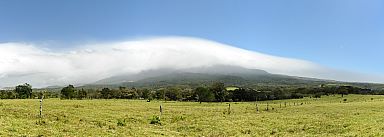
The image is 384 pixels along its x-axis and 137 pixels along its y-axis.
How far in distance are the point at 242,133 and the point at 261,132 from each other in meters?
1.95

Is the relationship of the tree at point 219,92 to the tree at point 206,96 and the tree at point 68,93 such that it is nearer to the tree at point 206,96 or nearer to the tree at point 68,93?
the tree at point 206,96

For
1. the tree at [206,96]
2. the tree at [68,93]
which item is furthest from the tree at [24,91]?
the tree at [206,96]

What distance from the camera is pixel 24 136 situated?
75.4 feet

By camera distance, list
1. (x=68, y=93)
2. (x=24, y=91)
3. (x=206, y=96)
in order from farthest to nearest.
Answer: (x=24, y=91) → (x=206, y=96) → (x=68, y=93)

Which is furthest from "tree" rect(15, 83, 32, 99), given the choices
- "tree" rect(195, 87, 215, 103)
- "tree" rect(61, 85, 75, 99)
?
"tree" rect(195, 87, 215, 103)

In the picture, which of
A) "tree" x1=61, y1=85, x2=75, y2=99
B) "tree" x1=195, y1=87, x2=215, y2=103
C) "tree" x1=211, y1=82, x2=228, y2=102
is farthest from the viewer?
"tree" x1=211, y1=82, x2=228, y2=102

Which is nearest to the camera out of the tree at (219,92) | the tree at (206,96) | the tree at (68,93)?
the tree at (68,93)

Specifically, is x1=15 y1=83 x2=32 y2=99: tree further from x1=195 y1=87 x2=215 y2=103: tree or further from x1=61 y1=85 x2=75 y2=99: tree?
x1=195 y1=87 x2=215 y2=103: tree

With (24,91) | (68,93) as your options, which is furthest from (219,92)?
(24,91)

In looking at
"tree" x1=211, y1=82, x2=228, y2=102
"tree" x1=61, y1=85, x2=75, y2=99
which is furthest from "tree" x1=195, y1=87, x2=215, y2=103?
"tree" x1=61, y1=85, x2=75, y2=99

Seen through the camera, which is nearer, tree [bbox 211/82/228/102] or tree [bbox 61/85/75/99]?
tree [bbox 61/85/75/99]

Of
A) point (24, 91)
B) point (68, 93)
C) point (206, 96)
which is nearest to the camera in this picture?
point (68, 93)

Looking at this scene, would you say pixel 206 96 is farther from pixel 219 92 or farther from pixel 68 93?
pixel 68 93

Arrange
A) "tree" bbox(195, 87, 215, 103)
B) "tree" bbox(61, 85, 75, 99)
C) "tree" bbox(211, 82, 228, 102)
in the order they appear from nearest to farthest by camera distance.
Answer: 1. "tree" bbox(61, 85, 75, 99)
2. "tree" bbox(195, 87, 215, 103)
3. "tree" bbox(211, 82, 228, 102)
